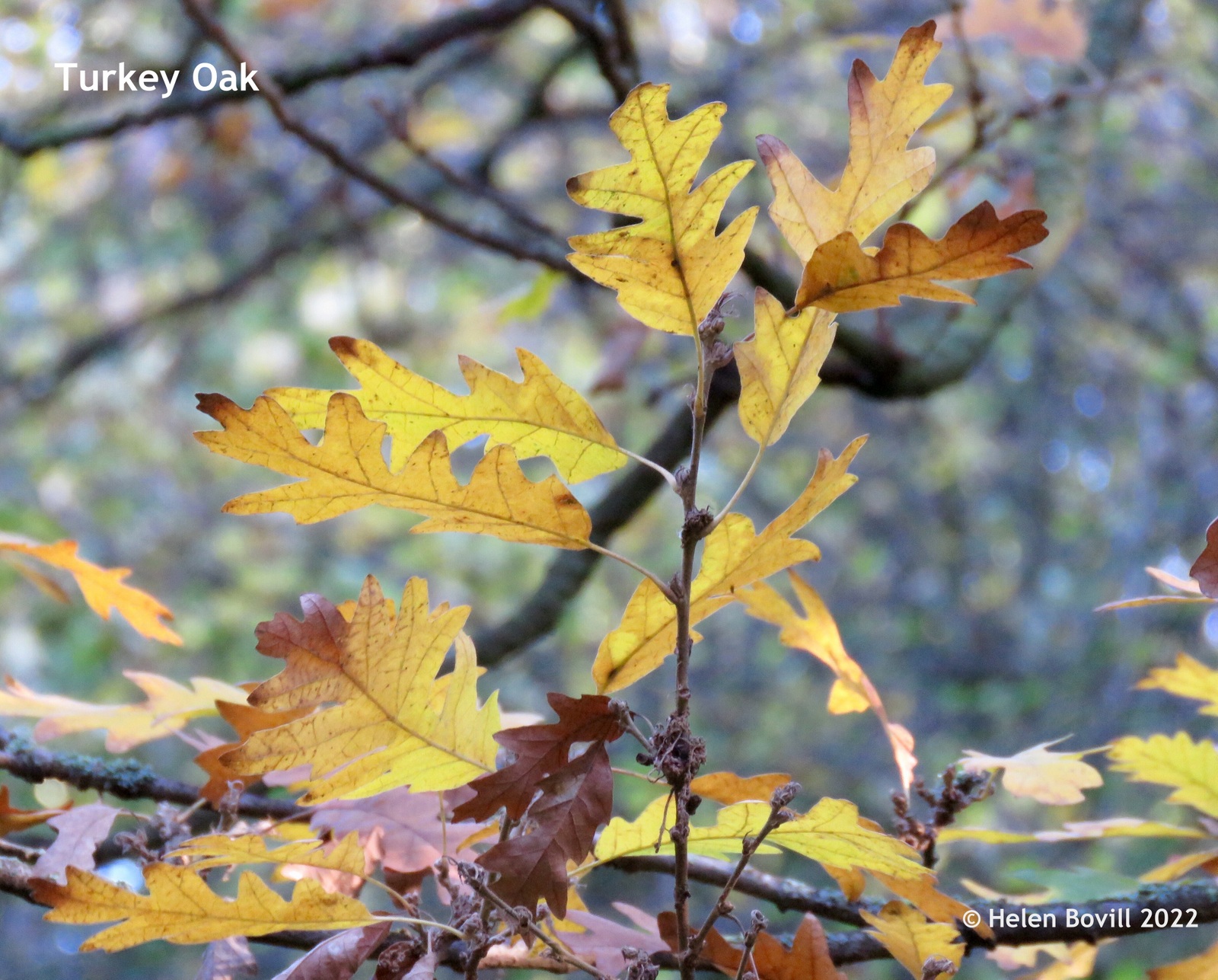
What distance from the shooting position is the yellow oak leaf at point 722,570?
54cm

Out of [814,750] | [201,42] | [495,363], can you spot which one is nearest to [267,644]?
[201,42]

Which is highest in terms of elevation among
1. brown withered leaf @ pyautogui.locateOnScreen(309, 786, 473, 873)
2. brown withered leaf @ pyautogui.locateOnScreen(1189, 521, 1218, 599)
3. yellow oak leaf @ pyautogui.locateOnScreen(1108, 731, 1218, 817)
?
brown withered leaf @ pyautogui.locateOnScreen(1189, 521, 1218, 599)

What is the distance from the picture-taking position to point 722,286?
534 mm

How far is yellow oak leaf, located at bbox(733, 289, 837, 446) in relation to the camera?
55 cm

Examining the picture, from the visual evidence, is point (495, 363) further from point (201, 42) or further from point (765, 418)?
point (765, 418)

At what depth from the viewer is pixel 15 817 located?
762mm

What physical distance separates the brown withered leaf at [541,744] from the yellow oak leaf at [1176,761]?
425mm

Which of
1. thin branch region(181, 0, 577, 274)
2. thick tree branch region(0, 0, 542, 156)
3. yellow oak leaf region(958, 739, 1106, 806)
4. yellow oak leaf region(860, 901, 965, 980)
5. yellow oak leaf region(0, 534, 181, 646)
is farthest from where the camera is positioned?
thick tree branch region(0, 0, 542, 156)

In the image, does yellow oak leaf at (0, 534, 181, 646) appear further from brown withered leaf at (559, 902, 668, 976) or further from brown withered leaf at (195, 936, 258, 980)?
brown withered leaf at (559, 902, 668, 976)

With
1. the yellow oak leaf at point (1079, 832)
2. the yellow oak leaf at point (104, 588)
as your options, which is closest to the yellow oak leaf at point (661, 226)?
the yellow oak leaf at point (1079, 832)

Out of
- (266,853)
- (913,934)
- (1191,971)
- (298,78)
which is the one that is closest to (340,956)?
(266,853)

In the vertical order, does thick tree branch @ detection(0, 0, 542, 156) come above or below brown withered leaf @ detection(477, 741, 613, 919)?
above

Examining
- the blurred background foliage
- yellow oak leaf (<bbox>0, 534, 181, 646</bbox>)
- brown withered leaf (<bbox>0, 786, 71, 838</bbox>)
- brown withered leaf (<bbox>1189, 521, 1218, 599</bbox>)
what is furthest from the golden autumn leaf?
the blurred background foliage

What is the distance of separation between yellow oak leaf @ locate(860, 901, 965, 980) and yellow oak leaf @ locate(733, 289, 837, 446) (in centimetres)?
28
